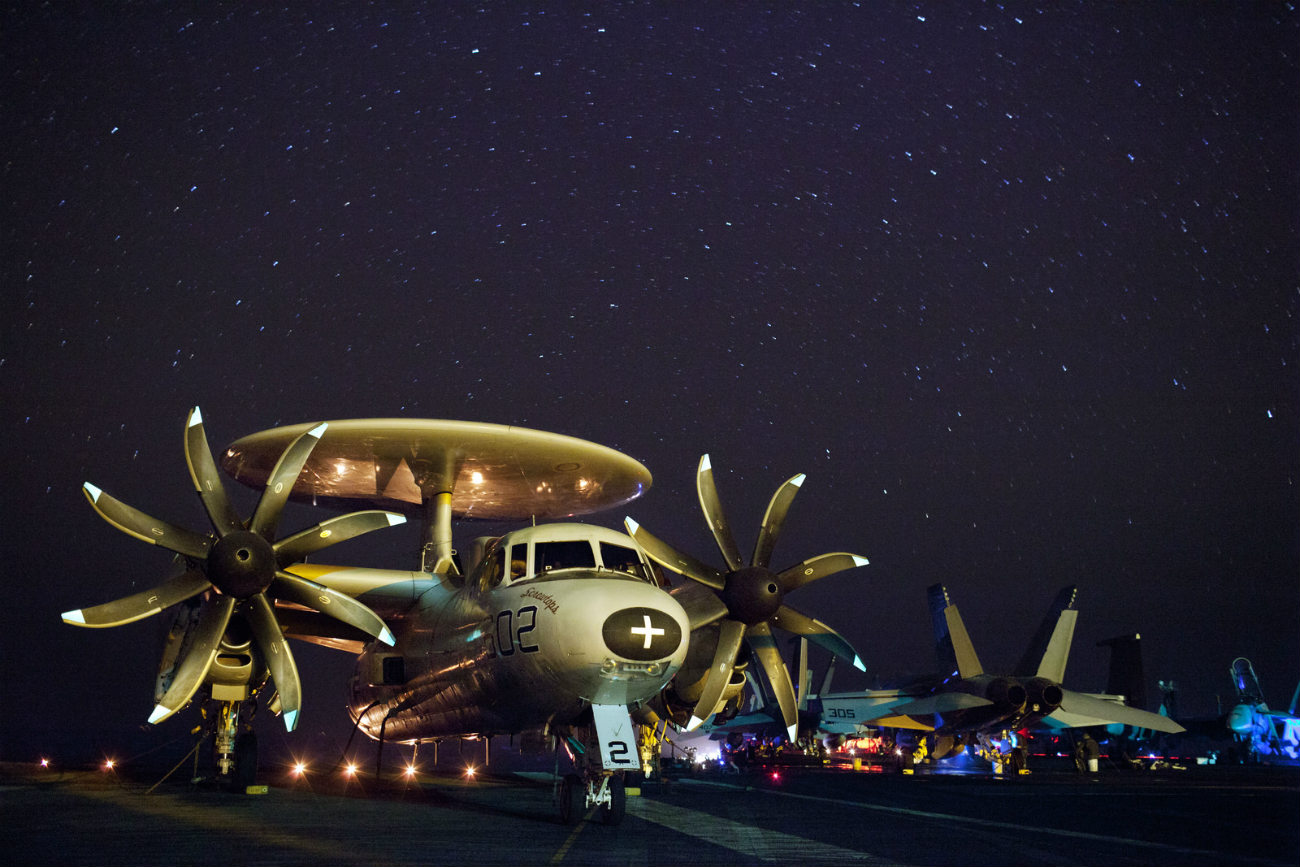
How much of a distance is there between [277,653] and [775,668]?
9156mm

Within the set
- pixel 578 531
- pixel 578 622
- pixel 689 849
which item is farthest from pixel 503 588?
pixel 689 849

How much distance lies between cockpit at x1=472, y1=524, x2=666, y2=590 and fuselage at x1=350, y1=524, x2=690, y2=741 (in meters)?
0.02

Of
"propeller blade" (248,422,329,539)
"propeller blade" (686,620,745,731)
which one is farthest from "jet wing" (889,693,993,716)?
"propeller blade" (248,422,329,539)

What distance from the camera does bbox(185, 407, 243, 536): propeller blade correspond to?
53.8 ft

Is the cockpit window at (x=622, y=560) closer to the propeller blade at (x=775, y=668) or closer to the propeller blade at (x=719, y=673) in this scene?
the propeller blade at (x=719, y=673)

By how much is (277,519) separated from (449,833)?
7292 mm

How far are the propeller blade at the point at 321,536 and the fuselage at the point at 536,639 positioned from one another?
6.77 ft

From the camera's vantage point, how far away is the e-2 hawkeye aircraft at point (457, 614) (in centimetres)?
1312

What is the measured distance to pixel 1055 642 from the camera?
35.8 metres

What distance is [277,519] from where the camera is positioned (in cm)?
1658

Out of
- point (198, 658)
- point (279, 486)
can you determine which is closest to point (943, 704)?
point (279, 486)

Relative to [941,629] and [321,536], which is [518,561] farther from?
[941,629]

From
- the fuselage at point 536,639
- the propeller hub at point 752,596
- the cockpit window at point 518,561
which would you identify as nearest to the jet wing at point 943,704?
the propeller hub at point 752,596

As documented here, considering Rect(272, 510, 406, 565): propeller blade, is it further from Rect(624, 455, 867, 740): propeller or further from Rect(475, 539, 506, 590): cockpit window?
Rect(624, 455, 867, 740): propeller
